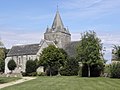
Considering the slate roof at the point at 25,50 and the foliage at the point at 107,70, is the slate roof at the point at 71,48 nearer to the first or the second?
the slate roof at the point at 25,50

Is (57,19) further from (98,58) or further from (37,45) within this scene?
(98,58)

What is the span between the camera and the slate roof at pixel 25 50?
3757 inches

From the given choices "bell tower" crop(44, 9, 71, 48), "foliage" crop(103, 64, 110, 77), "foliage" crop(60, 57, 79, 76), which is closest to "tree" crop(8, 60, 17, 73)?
"bell tower" crop(44, 9, 71, 48)

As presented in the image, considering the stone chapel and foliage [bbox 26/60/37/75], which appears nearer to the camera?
foliage [bbox 26/60/37/75]

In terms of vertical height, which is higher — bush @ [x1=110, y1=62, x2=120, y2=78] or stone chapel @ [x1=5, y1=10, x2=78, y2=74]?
stone chapel @ [x1=5, y1=10, x2=78, y2=74]

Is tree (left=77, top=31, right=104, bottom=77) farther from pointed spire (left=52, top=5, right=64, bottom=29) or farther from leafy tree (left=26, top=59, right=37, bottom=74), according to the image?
pointed spire (left=52, top=5, right=64, bottom=29)

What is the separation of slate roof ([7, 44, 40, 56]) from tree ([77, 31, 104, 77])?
1324 inches

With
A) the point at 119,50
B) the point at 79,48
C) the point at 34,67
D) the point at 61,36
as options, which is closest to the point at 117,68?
the point at 119,50

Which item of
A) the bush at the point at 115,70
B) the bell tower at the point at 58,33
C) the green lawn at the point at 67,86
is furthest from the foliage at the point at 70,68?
the green lawn at the point at 67,86

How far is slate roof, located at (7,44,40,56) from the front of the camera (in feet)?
313

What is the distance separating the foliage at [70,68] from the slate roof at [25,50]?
17.4 meters

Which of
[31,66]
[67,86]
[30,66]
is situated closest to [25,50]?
[30,66]

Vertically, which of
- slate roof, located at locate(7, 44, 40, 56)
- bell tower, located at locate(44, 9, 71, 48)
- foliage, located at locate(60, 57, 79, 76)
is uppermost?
bell tower, located at locate(44, 9, 71, 48)

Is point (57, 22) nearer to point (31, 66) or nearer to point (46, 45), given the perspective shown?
point (46, 45)
